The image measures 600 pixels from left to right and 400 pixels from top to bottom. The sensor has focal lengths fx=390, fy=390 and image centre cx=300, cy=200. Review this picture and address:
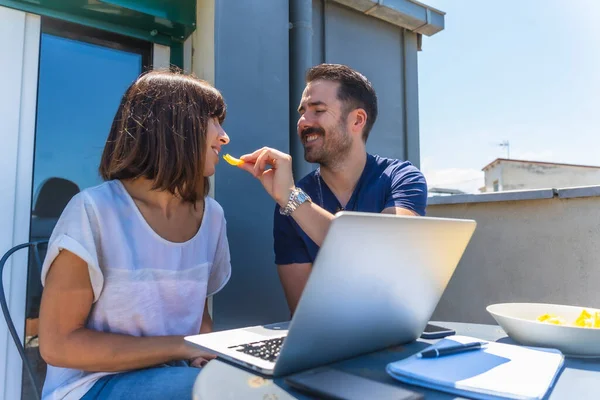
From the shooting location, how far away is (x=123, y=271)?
107 centimetres

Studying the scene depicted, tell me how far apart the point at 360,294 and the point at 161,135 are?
841 millimetres

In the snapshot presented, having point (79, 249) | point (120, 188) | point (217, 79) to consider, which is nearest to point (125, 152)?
point (120, 188)

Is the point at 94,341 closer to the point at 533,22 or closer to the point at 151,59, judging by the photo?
the point at 151,59

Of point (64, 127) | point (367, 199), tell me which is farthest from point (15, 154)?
point (367, 199)

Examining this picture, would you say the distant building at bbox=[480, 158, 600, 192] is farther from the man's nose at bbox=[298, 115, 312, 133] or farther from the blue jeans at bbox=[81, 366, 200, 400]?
the blue jeans at bbox=[81, 366, 200, 400]

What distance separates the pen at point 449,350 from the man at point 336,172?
0.72m

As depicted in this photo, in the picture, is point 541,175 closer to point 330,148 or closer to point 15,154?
point 330,148

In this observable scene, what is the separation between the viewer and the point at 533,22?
20.1 feet

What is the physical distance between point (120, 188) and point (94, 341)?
0.45 meters

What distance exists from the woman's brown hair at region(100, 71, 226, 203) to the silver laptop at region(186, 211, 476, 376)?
1.86 ft

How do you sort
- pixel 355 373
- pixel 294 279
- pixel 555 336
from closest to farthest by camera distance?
pixel 355 373
pixel 555 336
pixel 294 279

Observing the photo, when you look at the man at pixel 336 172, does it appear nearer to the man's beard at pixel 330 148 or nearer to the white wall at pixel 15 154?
the man's beard at pixel 330 148

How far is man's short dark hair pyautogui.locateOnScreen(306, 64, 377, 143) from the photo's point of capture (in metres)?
1.98

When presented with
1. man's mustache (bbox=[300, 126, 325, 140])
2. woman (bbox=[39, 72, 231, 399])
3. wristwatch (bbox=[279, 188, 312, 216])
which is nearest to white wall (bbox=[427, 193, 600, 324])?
man's mustache (bbox=[300, 126, 325, 140])
